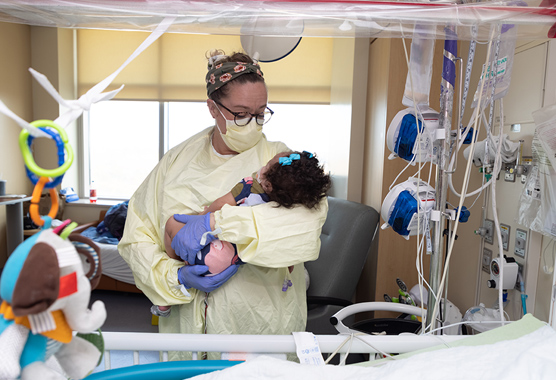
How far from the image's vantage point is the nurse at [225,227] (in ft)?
3.86

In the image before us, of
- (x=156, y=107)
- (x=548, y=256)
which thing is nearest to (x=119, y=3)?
(x=548, y=256)

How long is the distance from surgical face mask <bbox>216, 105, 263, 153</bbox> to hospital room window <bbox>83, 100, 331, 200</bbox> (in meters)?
3.32

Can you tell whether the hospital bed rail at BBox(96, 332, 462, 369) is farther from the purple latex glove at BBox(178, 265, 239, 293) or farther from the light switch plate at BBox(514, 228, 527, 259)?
the light switch plate at BBox(514, 228, 527, 259)

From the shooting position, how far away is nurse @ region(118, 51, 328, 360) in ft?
3.86

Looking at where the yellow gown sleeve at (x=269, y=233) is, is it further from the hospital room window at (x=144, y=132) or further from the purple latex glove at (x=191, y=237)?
the hospital room window at (x=144, y=132)

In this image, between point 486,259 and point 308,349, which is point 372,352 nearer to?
point 308,349

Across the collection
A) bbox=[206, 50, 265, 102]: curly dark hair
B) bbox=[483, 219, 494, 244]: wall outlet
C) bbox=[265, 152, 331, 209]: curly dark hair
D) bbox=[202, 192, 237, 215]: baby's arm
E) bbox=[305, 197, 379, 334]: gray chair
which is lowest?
bbox=[305, 197, 379, 334]: gray chair

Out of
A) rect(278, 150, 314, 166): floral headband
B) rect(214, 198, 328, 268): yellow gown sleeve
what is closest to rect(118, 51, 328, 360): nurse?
rect(214, 198, 328, 268): yellow gown sleeve

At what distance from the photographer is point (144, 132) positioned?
4.91 metres

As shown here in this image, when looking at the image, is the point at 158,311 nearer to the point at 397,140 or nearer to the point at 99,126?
the point at 397,140

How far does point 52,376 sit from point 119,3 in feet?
2.20

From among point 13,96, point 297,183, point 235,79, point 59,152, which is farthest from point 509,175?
point 13,96

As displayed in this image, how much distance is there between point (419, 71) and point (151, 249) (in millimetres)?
914

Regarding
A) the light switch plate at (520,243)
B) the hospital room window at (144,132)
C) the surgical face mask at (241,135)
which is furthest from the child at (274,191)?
the hospital room window at (144,132)
